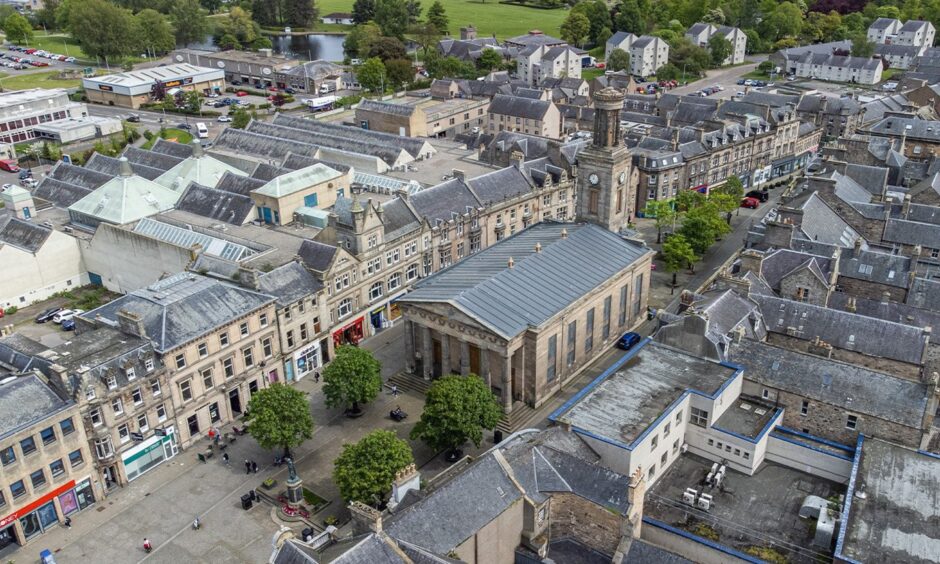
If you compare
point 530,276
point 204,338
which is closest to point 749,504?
point 530,276

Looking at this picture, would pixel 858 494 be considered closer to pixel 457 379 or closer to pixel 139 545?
pixel 457 379

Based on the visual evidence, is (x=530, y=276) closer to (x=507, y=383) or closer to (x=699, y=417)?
(x=507, y=383)

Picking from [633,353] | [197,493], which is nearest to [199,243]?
[197,493]

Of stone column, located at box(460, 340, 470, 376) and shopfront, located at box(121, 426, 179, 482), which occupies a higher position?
stone column, located at box(460, 340, 470, 376)

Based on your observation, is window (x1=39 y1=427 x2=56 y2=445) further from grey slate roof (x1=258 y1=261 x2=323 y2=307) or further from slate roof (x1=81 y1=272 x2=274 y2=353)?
grey slate roof (x1=258 y1=261 x2=323 y2=307)

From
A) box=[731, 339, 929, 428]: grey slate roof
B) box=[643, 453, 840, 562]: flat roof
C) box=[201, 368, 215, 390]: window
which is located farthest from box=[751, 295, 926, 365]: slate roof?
box=[201, 368, 215, 390]: window

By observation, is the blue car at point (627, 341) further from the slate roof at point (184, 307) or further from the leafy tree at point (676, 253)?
the slate roof at point (184, 307)
